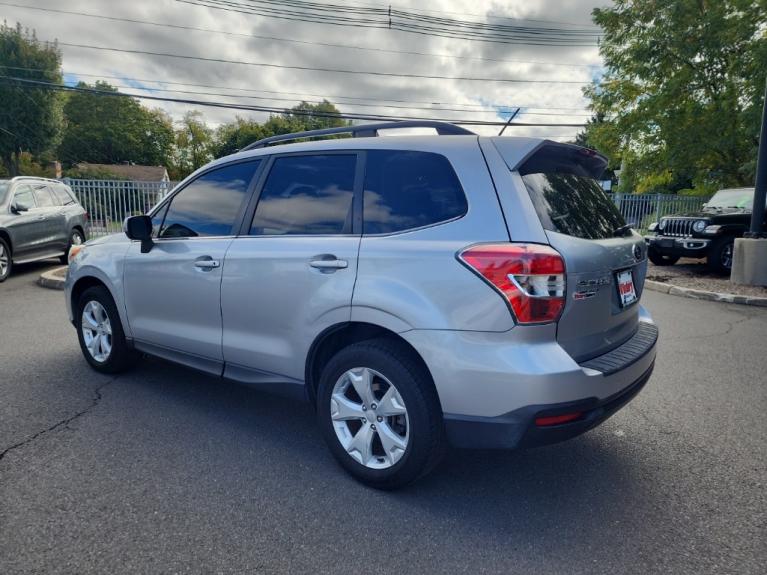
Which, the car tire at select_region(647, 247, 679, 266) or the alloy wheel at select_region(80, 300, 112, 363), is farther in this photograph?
the car tire at select_region(647, 247, 679, 266)

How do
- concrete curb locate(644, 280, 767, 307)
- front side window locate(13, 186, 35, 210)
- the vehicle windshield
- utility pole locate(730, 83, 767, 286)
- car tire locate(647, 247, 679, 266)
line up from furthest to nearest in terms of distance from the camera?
car tire locate(647, 247, 679, 266)
the vehicle windshield
front side window locate(13, 186, 35, 210)
utility pole locate(730, 83, 767, 286)
concrete curb locate(644, 280, 767, 307)

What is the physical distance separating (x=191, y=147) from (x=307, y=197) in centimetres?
7933

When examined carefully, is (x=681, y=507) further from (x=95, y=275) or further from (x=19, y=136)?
(x=19, y=136)

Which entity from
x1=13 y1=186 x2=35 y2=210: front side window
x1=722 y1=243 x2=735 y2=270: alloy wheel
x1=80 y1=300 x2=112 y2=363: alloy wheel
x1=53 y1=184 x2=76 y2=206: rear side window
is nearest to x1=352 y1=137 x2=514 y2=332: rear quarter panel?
x1=80 y1=300 x2=112 y2=363: alloy wheel

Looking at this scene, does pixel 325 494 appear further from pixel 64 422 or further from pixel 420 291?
pixel 64 422

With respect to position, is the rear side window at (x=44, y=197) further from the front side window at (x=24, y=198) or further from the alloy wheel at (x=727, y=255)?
the alloy wheel at (x=727, y=255)

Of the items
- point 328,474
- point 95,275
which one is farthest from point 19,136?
→ point 328,474

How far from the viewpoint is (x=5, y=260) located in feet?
31.2

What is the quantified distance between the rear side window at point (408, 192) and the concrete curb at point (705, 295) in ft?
25.8

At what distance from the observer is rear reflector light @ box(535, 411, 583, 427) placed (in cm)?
231

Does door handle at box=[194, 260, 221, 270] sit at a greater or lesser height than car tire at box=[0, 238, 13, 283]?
greater

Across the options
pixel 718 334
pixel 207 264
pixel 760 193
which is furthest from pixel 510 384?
pixel 760 193

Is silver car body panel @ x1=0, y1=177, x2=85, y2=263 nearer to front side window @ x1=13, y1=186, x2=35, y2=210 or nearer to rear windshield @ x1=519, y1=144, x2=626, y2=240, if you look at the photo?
front side window @ x1=13, y1=186, x2=35, y2=210

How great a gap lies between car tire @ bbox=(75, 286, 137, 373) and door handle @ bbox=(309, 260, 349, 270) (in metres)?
2.29
